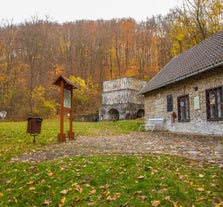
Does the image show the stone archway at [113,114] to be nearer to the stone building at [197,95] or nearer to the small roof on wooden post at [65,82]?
the stone building at [197,95]

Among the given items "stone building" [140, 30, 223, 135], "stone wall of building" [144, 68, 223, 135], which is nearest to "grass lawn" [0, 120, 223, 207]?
"stone building" [140, 30, 223, 135]

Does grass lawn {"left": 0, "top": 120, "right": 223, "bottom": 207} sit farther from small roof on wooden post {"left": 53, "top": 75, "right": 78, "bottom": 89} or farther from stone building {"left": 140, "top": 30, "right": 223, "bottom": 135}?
stone building {"left": 140, "top": 30, "right": 223, "bottom": 135}

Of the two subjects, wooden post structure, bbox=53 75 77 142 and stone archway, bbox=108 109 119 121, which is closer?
wooden post structure, bbox=53 75 77 142

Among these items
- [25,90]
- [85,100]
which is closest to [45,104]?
[25,90]

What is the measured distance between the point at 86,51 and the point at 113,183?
38450mm

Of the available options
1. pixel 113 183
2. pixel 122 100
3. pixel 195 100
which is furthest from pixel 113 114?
pixel 113 183

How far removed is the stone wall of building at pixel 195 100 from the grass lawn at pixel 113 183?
19.5 ft

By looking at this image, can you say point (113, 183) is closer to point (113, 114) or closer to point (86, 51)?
A: point (113, 114)

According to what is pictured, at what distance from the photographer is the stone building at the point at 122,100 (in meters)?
27.3

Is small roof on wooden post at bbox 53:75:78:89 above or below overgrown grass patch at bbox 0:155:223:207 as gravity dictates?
above

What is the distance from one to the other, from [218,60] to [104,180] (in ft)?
25.2

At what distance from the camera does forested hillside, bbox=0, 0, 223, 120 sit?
69.7 feet

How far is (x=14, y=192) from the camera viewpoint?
3.89 m

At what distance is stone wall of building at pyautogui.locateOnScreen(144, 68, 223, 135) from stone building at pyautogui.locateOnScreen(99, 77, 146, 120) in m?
12.4
